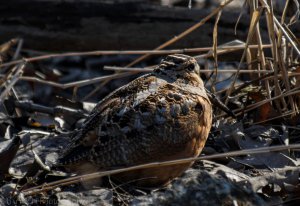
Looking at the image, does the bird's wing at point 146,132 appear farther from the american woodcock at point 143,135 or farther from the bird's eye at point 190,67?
→ the bird's eye at point 190,67

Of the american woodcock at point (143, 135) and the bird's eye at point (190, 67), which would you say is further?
the bird's eye at point (190, 67)

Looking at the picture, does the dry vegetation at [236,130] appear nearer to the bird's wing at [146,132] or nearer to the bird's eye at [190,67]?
the bird's wing at [146,132]

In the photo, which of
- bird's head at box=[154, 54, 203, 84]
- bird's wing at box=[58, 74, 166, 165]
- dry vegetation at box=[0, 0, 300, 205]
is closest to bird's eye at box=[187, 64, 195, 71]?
bird's head at box=[154, 54, 203, 84]

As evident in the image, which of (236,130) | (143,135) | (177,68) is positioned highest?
(177,68)

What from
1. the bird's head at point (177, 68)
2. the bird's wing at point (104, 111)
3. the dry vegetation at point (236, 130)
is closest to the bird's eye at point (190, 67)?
the bird's head at point (177, 68)

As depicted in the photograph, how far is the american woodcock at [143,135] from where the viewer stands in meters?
5.17

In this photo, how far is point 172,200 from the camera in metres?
4.76

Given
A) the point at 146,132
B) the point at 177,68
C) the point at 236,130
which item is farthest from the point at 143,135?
the point at 236,130

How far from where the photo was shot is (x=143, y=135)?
5168 millimetres

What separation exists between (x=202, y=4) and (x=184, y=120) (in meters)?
4.91

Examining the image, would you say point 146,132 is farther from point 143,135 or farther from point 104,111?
point 104,111

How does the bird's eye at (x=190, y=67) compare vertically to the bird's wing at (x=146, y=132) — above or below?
above

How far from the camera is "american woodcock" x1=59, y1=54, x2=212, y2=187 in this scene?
517cm

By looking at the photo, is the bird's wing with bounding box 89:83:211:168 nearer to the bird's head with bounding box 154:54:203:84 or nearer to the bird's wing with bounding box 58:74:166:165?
the bird's wing with bounding box 58:74:166:165
